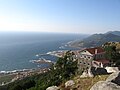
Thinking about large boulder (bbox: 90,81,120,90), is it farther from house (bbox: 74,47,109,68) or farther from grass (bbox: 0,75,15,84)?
grass (bbox: 0,75,15,84)

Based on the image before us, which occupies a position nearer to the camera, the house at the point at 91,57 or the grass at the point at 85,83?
the grass at the point at 85,83

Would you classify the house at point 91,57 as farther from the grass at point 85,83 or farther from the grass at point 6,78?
the grass at point 6,78

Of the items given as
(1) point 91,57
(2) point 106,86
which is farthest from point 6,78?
(2) point 106,86

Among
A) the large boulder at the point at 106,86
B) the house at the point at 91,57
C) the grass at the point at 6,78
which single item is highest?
the large boulder at the point at 106,86

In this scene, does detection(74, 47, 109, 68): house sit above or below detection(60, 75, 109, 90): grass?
below

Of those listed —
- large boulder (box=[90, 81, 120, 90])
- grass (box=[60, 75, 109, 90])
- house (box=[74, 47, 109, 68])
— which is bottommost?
house (box=[74, 47, 109, 68])

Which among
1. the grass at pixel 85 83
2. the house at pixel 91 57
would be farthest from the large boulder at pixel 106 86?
the house at pixel 91 57

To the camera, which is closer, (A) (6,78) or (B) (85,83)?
(B) (85,83)

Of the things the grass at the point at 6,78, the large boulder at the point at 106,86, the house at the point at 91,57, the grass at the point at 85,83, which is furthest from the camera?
the grass at the point at 6,78

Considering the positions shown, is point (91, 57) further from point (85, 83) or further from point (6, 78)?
point (6, 78)

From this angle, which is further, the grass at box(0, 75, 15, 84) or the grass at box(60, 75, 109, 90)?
the grass at box(0, 75, 15, 84)

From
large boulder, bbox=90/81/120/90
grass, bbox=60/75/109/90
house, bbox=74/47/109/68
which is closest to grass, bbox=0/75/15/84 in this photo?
house, bbox=74/47/109/68

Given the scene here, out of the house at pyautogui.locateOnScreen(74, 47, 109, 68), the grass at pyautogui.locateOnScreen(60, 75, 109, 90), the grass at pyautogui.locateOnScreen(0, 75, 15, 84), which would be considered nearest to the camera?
the grass at pyautogui.locateOnScreen(60, 75, 109, 90)

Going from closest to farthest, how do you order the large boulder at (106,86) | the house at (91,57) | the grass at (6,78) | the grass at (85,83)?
the large boulder at (106,86) → the grass at (85,83) → the house at (91,57) → the grass at (6,78)
